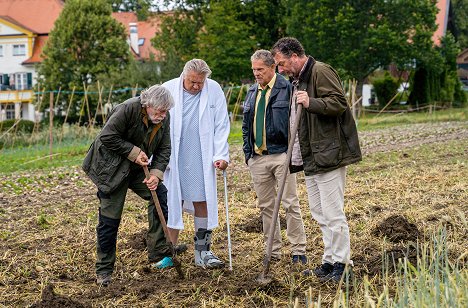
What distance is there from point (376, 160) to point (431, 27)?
28377 millimetres

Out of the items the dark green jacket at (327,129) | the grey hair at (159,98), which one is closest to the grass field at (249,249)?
the dark green jacket at (327,129)

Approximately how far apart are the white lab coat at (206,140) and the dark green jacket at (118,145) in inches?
14.8

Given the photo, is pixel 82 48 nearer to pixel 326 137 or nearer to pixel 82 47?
pixel 82 47

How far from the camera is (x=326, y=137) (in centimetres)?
615

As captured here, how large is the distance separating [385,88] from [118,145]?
1618 inches

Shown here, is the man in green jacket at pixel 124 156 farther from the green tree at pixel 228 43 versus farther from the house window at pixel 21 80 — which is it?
the house window at pixel 21 80

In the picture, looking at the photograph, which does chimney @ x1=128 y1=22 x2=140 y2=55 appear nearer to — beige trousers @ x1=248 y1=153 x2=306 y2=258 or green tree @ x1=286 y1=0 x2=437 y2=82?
green tree @ x1=286 y1=0 x2=437 y2=82

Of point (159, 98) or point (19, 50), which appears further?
point (19, 50)

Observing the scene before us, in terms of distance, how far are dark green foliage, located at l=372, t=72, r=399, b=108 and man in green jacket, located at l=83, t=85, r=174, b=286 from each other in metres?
40.1

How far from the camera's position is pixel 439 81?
1711 inches

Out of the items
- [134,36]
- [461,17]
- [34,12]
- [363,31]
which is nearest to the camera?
[363,31]

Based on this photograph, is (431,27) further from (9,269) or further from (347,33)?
(9,269)

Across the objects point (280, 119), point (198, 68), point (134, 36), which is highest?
point (134, 36)

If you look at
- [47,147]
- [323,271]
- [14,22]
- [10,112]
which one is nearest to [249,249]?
[323,271]
